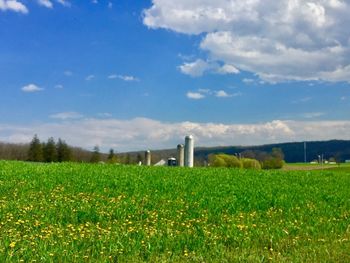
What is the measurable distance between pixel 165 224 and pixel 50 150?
295ft

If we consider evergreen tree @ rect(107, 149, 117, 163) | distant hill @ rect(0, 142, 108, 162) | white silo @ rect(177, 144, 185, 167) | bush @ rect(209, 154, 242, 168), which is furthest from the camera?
distant hill @ rect(0, 142, 108, 162)

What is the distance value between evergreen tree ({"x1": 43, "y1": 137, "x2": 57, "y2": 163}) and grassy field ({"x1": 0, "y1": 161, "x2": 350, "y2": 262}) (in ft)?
264

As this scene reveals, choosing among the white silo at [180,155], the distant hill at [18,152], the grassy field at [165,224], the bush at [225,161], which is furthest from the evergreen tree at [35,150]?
the grassy field at [165,224]

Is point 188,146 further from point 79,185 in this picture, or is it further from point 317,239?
point 317,239

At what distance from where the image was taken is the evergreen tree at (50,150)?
312ft

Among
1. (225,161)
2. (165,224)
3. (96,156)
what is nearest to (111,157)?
(96,156)

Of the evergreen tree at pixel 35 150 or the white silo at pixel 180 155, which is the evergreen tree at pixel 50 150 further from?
the white silo at pixel 180 155

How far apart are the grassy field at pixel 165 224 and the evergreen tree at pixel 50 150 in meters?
80.4

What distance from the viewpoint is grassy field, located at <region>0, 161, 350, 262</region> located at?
25.3ft

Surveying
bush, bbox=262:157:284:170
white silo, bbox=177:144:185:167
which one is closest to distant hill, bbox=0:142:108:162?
bush, bbox=262:157:284:170

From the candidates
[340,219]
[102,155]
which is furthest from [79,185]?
[102,155]

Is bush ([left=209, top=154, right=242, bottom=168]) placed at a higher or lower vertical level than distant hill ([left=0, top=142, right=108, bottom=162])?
lower

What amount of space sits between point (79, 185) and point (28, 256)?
31.4 feet

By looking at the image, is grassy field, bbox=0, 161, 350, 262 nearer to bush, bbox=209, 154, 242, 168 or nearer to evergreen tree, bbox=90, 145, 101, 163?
bush, bbox=209, 154, 242, 168
